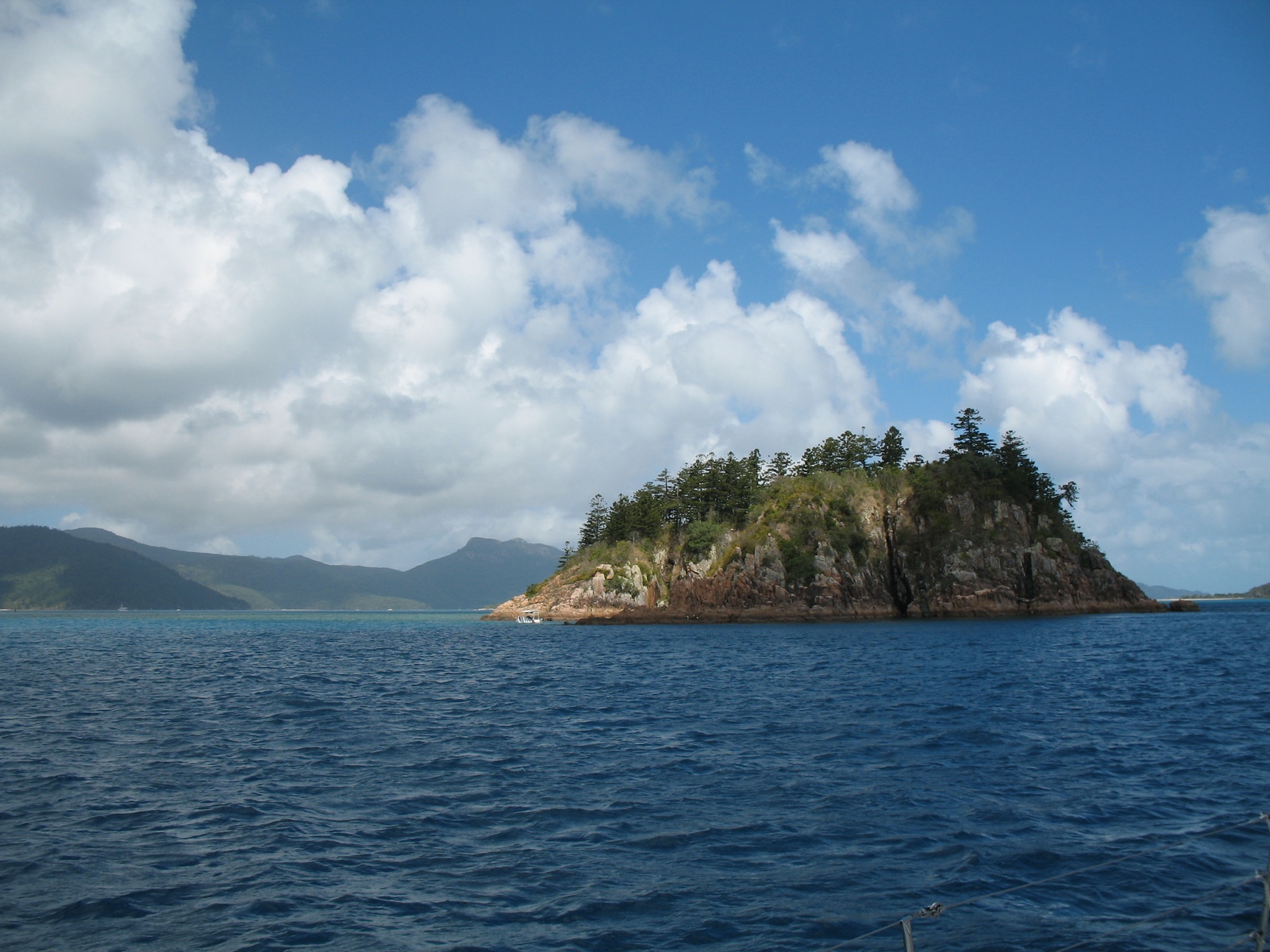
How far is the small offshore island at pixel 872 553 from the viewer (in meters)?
126

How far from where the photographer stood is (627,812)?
1922 cm

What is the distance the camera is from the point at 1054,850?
1625 cm

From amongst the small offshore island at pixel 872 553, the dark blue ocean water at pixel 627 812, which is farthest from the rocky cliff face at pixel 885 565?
the dark blue ocean water at pixel 627 812

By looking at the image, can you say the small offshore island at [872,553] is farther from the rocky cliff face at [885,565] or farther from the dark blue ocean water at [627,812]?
the dark blue ocean water at [627,812]

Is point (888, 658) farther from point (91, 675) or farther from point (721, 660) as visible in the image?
point (91, 675)

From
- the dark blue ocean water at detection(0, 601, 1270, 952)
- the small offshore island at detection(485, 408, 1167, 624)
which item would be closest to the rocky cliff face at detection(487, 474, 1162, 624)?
the small offshore island at detection(485, 408, 1167, 624)

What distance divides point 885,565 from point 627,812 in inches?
4794

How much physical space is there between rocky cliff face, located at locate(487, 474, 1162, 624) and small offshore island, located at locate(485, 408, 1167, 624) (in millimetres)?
214

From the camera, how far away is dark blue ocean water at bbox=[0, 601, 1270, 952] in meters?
13.1

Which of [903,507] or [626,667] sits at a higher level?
[903,507]

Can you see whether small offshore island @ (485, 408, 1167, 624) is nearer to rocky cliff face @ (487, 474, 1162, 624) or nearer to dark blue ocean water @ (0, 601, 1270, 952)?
rocky cliff face @ (487, 474, 1162, 624)

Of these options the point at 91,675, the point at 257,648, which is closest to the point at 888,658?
the point at 91,675

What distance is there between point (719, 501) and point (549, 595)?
42.9 metres

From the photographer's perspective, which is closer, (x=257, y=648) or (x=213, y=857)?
(x=213, y=857)
